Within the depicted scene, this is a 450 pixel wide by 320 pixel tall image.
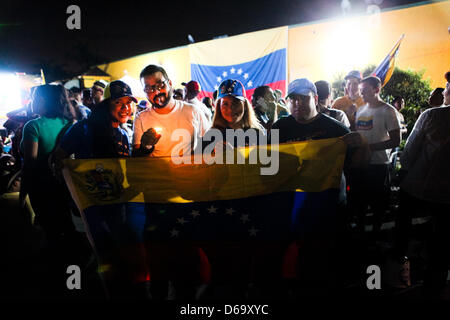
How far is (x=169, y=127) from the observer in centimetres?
317

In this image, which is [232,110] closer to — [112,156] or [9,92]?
[112,156]

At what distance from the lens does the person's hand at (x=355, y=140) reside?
8.94 ft

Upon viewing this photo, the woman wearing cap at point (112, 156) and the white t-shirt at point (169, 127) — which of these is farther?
the white t-shirt at point (169, 127)

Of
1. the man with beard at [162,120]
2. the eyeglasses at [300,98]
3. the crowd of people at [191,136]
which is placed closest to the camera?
the crowd of people at [191,136]

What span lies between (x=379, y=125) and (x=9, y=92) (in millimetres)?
16346

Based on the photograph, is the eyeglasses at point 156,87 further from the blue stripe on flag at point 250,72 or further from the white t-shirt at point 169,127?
the blue stripe on flag at point 250,72

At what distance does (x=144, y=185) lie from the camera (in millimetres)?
2787

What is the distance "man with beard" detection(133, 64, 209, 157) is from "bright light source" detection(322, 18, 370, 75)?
1019cm

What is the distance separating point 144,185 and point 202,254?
34.5 inches

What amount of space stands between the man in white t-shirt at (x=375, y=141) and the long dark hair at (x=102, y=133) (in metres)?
3.20

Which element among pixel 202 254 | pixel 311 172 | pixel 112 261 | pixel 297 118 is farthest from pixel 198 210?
pixel 297 118

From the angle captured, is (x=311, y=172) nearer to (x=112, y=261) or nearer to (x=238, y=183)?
(x=238, y=183)

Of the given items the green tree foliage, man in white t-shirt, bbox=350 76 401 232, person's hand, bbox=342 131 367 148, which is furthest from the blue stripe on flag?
person's hand, bbox=342 131 367 148

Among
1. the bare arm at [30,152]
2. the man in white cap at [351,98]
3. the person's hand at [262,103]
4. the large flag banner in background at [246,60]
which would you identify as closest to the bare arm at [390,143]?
the man in white cap at [351,98]
